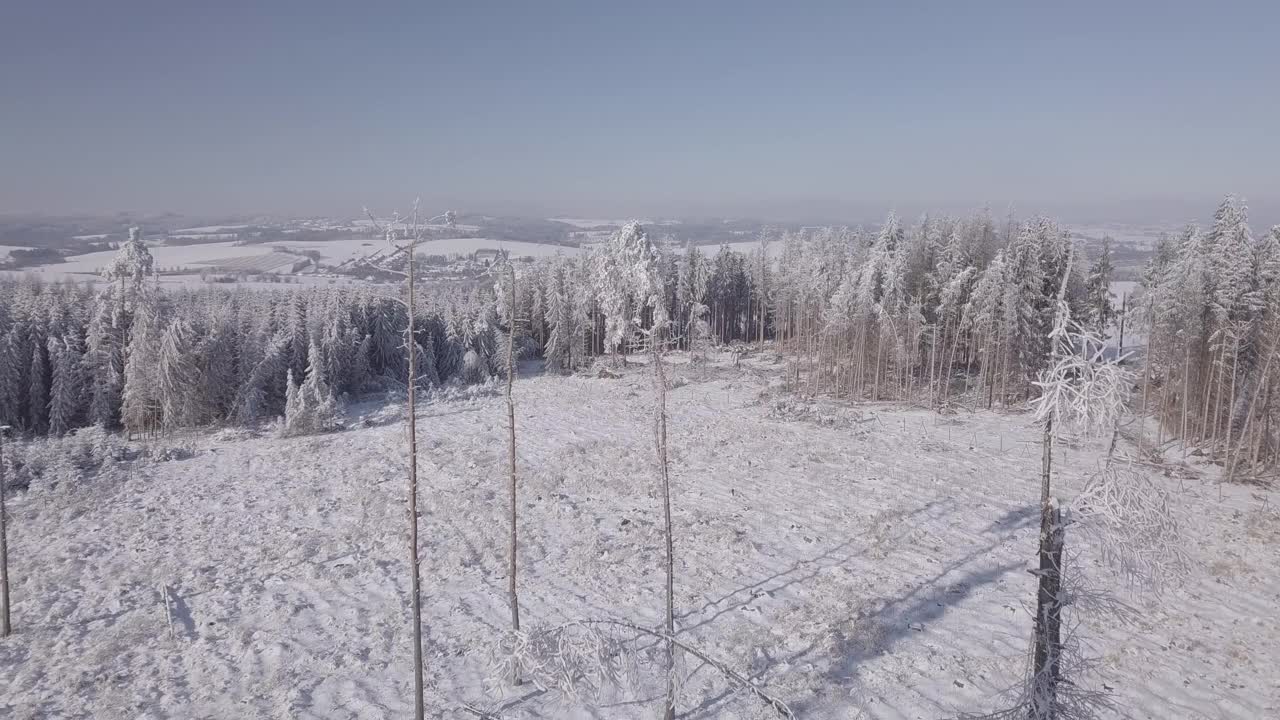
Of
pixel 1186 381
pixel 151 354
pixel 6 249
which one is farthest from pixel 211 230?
pixel 1186 381

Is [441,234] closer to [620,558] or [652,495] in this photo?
[620,558]

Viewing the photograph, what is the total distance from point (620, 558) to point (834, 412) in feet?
68.8

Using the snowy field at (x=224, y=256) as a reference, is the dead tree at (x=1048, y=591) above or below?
below

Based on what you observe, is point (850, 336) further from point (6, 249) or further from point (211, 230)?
point (211, 230)

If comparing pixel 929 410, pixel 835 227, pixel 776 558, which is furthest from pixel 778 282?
pixel 776 558

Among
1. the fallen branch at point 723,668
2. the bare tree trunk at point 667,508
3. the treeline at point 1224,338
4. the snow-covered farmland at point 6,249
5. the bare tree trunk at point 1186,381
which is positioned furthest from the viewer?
the snow-covered farmland at point 6,249

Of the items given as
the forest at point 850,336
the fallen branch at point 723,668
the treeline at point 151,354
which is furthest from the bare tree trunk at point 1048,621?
the treeline at point 151,354

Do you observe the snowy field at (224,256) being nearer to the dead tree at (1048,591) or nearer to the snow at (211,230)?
the snow at (211,230)

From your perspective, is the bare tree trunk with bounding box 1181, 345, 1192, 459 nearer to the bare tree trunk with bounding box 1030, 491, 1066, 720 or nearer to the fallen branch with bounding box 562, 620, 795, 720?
the fallen branch with bounding box 562, 620, 795, 720

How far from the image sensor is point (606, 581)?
17.3 metres

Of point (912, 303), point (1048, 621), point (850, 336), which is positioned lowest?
point (850, 336)

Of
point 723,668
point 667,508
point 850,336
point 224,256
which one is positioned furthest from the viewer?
point 224,256

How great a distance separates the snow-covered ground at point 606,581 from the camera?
1244 centimetres

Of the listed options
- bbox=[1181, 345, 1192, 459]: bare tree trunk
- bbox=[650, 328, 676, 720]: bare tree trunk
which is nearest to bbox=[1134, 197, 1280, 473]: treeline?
bbox=[1181, 345, 1192, 459]: bare tree trunk
